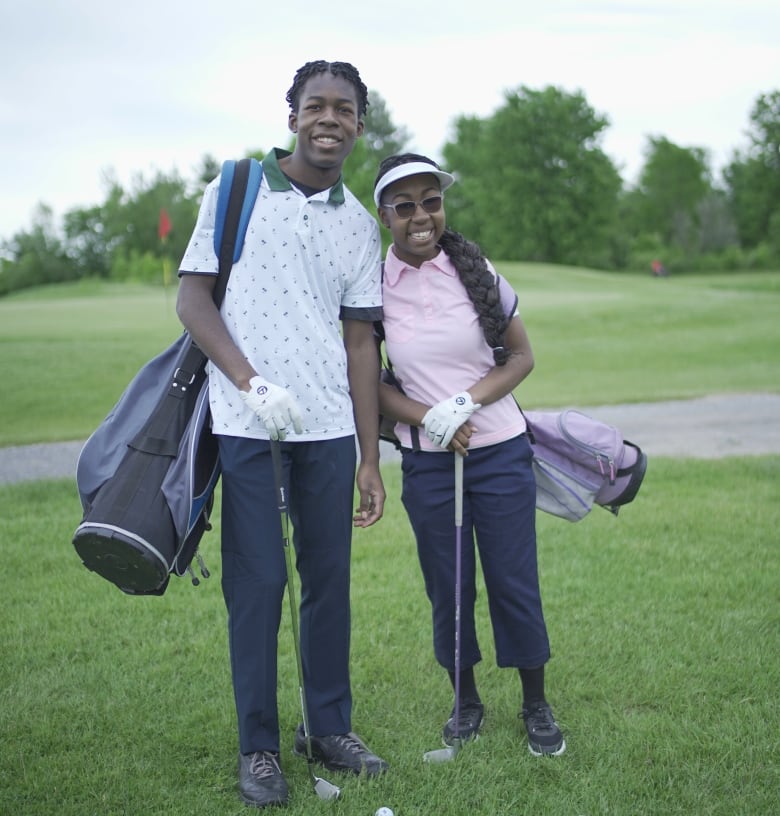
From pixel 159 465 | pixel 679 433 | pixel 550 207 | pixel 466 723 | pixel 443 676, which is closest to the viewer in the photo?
pixel 159 465

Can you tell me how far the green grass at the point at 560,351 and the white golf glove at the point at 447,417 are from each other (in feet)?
26.6

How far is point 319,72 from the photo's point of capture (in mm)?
3309

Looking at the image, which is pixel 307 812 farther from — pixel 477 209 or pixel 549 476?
→ pixel 477 209

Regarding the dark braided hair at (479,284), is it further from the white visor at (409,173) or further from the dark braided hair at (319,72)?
the dark braided hair at (319,72)

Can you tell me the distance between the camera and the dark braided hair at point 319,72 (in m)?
3.31

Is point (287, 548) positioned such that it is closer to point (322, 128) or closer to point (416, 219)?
point (416, 219)

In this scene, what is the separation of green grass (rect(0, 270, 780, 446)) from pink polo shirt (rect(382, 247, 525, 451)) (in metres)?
7.93

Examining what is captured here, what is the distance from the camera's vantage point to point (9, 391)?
46.2 ft

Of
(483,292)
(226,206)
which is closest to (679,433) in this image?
(483,292)

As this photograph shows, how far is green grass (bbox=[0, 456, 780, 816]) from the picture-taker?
3305 millimetres

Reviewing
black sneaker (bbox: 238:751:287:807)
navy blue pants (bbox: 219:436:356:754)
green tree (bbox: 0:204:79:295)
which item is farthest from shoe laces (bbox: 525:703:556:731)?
green tree (bbox: 0:204:79:295)

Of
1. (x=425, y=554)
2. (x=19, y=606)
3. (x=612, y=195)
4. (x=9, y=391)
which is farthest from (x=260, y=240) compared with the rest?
(x=612, y=195)

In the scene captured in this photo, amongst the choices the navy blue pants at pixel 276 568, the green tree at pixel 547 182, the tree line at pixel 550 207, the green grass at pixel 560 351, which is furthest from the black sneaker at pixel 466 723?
the green tree at pixel 547 182

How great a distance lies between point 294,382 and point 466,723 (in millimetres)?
1491
